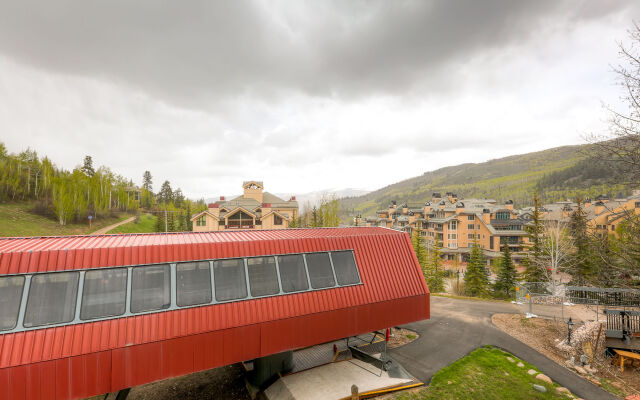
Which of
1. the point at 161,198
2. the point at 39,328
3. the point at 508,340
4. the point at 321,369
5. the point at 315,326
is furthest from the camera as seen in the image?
the point at 161,198

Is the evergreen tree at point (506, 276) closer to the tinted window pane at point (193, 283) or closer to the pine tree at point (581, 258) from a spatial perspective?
the pine tree at point (581, 258)

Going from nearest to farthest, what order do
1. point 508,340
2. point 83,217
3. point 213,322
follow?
point 213,322, point 508,340, point 83,217

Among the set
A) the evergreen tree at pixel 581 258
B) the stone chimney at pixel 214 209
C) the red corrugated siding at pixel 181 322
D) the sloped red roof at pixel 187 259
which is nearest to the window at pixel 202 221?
the stone chimney at pixel 214 209

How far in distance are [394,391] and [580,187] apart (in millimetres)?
179797

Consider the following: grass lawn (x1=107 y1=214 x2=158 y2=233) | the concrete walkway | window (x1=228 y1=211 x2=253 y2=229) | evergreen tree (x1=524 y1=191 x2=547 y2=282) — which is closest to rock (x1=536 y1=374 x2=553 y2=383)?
evergreen tree (x1=524 y1=191 x2=547 y2=282)

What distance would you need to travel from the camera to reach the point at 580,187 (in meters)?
137

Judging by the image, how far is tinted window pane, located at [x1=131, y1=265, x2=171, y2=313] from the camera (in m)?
8.69

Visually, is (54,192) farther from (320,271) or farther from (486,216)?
(486,216)

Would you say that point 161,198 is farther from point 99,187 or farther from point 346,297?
point 346,297

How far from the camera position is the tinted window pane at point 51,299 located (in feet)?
24.9

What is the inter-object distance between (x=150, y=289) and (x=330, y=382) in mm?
8224

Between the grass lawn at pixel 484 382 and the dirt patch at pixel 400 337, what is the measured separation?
3028 millimetres

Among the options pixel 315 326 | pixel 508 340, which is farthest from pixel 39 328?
pixel 508 340

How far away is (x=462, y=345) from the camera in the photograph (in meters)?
15.5
